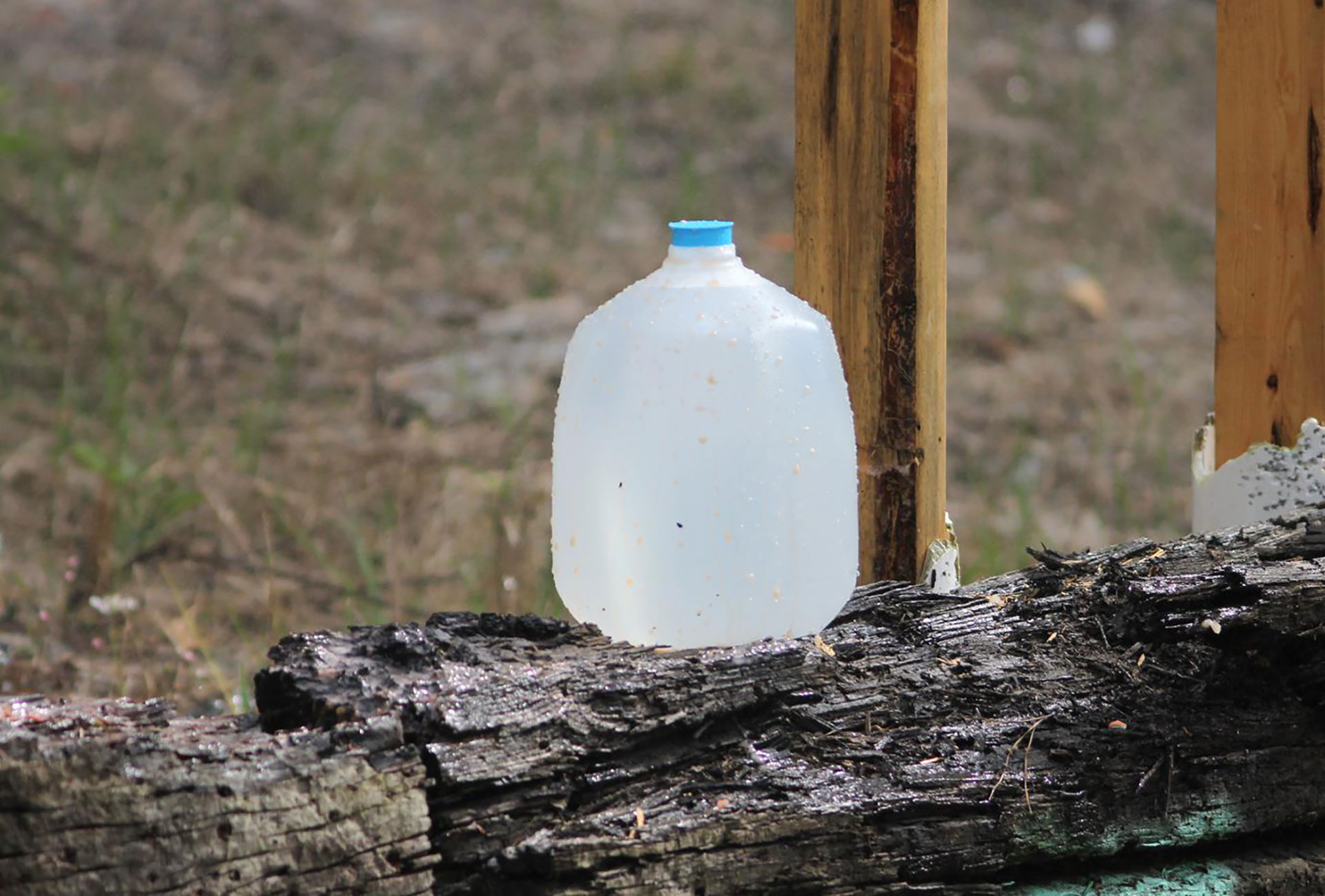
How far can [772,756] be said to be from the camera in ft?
5.39

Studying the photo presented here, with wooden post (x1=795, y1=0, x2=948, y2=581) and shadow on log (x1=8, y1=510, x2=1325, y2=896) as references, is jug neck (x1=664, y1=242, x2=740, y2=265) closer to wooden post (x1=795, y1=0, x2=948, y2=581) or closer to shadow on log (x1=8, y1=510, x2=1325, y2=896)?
wooden post (x1=795, y1=0, x2=948, y2=581)

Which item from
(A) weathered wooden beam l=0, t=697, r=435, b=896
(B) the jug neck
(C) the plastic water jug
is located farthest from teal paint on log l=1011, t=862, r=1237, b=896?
(B) the jug neck

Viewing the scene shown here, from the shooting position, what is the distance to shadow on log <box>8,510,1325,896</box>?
4.58 ft

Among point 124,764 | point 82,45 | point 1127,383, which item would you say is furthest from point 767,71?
point 124,764

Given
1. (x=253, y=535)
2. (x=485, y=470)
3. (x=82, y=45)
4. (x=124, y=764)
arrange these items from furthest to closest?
(x=82, y=45), (x=485, y=470), (x=253, y=535), (x=124, y=764)

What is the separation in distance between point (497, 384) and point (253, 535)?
1.12m

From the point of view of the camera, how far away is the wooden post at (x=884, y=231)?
82.4 inches

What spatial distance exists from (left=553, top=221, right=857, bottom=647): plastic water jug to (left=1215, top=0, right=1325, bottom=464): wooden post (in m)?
0.96

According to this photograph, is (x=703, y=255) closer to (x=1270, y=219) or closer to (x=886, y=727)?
(x=886, y=727)

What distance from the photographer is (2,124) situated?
5223 millimetres

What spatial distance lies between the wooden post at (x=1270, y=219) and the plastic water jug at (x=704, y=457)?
96 cm

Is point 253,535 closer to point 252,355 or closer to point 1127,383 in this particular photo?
point 252,355

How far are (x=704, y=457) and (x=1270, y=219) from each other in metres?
1.23

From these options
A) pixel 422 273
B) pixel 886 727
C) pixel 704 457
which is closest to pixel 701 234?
pixel 704 457
